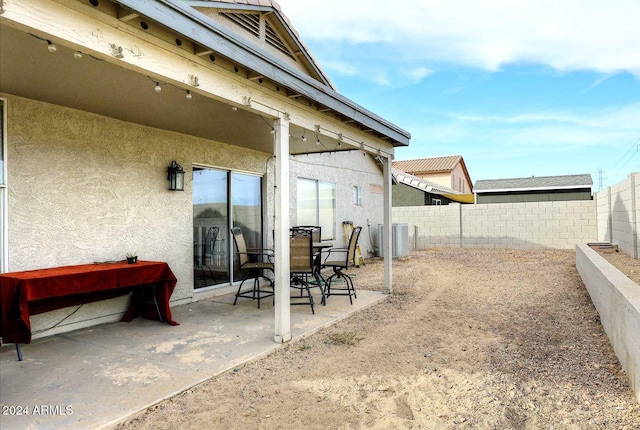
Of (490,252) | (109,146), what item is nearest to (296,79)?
(109,146)

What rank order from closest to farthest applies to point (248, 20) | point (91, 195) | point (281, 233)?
point (281, 233) < point (91, 195) < point (248, 20)

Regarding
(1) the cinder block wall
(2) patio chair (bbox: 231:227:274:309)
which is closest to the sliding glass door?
(2) patio chair (bbox: 231:227:274:309)

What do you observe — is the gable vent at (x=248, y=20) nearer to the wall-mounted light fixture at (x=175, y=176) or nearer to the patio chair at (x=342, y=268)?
the wall-mounted light fixture at (x=175, y=176)

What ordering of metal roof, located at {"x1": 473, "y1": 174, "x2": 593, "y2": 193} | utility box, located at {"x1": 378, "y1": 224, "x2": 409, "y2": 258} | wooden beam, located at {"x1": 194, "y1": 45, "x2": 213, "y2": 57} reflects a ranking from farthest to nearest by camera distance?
metal roof, located at {"x1": 473, "y1": 174, "x2": 593, "y2": 193}
utility box, located at {"x1": 378, "y1": 224, "x2": 409, "y2": 258}
wooden beam, located at {"x1": 194, "y1": 45, "x2": 213, "y2": 57}

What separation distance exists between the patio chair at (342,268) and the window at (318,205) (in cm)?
76

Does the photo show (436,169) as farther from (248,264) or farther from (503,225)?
(248,264)

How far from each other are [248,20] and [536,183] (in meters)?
17.7

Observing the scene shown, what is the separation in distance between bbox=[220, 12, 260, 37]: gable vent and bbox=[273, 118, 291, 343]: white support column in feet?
13.7

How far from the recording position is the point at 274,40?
8.02 meters

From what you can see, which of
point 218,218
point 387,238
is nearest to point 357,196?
point 387,238

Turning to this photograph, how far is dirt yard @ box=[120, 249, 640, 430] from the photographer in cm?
238

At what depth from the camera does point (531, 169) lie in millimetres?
31859

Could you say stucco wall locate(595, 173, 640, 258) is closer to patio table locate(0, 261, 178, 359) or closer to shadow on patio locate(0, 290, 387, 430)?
shadow on patio locate(0, 290, 387, 430)

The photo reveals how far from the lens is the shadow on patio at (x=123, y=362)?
2408 mm
